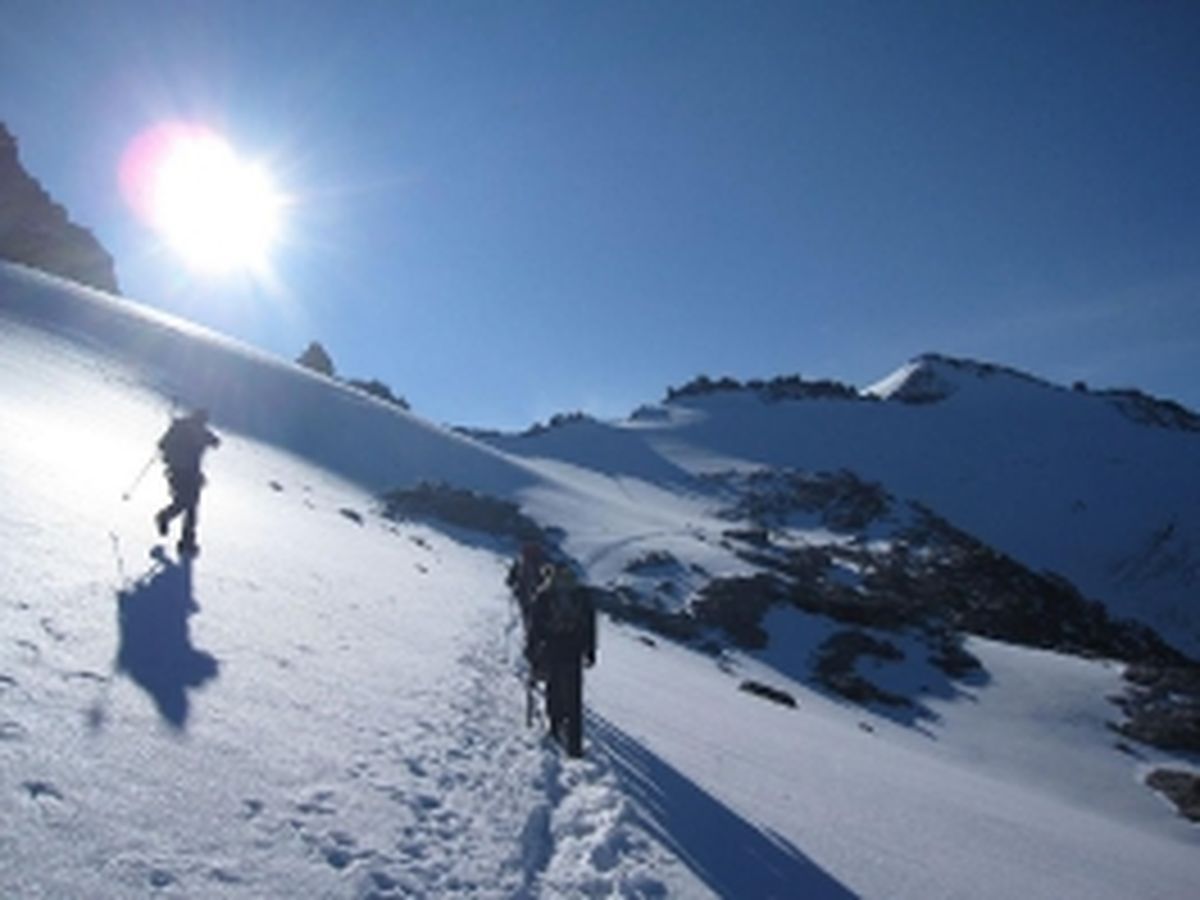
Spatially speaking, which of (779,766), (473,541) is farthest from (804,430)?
(779,766)

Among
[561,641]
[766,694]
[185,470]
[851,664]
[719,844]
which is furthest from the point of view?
[851,664]

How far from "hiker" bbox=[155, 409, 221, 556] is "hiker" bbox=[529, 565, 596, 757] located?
20.2ft

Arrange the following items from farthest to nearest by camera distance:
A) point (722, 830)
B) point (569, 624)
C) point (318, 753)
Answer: point (569, 624) → point (722, 830) → point (318, 753)

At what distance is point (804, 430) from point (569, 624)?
143 m

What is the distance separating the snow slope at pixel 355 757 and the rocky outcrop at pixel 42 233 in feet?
267

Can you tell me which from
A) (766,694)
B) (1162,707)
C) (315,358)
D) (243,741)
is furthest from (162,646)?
(315,358)

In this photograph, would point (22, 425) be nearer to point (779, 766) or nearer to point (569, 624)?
point (569, 624)

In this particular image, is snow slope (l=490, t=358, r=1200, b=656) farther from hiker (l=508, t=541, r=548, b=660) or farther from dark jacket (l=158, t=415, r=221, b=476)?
dark jacket (l=158, t=415, r=221, b=476)

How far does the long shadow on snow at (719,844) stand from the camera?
6234mm

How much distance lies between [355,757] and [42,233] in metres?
109

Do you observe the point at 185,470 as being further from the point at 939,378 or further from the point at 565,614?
the point at 939,378

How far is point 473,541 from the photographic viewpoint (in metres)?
49.7

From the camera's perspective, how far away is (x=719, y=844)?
6930 millimetres

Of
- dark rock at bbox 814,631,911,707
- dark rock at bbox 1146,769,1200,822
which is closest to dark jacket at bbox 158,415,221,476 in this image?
dark rock at bbox 814,631,911,707
